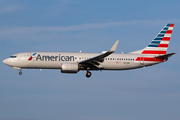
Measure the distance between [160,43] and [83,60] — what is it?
43.9ft

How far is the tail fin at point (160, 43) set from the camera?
2093 inches

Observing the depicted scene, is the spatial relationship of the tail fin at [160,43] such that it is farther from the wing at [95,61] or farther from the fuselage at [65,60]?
the wing at [95,61]

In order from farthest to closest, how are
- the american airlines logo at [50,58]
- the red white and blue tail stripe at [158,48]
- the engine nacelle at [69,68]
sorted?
the red white and blue tail stripe at [158,48], the american airlines logo at [50,58], the engine nacelle at [69,68]

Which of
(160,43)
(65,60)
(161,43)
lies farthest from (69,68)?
(161,43)

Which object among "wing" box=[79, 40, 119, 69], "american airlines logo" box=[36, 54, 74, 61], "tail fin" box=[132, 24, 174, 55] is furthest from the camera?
"tail fin" box=[132, 24, 174, 55]

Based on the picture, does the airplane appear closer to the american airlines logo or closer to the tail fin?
the american airlines logo

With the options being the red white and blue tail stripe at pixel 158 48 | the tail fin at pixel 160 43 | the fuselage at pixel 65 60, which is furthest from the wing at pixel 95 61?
the tail fin at pixel 160 43

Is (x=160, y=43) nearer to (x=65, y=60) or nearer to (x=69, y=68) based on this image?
(x=65, y=60)

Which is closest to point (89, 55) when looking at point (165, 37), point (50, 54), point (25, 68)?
point (50, 54)

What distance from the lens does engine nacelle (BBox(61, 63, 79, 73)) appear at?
47.8 metres

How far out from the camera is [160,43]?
54188 mm

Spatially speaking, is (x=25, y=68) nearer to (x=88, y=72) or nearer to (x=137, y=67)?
(x=88, y=72)

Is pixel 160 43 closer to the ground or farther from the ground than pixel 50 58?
farther from the ground

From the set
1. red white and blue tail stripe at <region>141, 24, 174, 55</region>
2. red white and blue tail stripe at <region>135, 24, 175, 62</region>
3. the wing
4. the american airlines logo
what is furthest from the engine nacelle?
red white and blue tail stripe at <region>141, 24, 174, 55</region>
